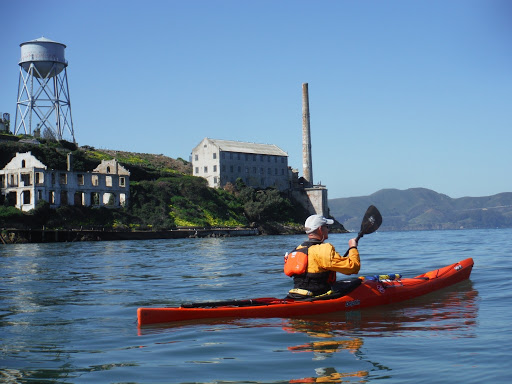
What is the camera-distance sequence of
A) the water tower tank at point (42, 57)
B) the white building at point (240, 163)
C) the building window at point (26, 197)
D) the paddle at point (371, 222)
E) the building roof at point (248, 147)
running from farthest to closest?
the building roof at point (248, 147), the white building at point (240, 163), the water tower tank at point (42, 57), the building window at point (26, 197), the paddle at point (371, 222)

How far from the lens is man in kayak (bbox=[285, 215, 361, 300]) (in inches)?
408

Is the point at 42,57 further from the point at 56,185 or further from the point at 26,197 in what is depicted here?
the point at 26,197

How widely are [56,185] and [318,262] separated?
5547 centimetres

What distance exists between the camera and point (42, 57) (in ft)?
240

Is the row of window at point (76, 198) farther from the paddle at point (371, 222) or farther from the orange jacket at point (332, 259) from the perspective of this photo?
the orange jacket at point (332, 259)

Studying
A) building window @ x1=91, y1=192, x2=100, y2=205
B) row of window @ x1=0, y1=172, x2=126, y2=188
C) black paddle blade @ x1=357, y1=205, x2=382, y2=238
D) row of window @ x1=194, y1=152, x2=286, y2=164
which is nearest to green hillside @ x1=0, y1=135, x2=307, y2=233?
building window @ x1=91, y1=192, x2=100, y2=205

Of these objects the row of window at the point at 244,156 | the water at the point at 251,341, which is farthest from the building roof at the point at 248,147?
the water at the point at 251,341

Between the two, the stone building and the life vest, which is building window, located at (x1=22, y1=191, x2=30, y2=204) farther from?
the life vest

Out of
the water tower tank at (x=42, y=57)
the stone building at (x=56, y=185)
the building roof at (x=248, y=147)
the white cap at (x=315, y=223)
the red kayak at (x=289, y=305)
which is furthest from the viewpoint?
the building roof at (x=248, y=147)

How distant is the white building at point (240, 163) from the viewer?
86438mm

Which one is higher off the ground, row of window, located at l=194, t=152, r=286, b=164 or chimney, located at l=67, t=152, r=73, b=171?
row of window, located at l=194, t=152, r=286, b=164

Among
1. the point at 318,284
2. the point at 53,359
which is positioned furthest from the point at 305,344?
the point at 53,359

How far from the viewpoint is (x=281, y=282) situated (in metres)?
17.9

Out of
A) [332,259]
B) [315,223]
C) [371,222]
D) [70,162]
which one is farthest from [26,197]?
[332,259]
